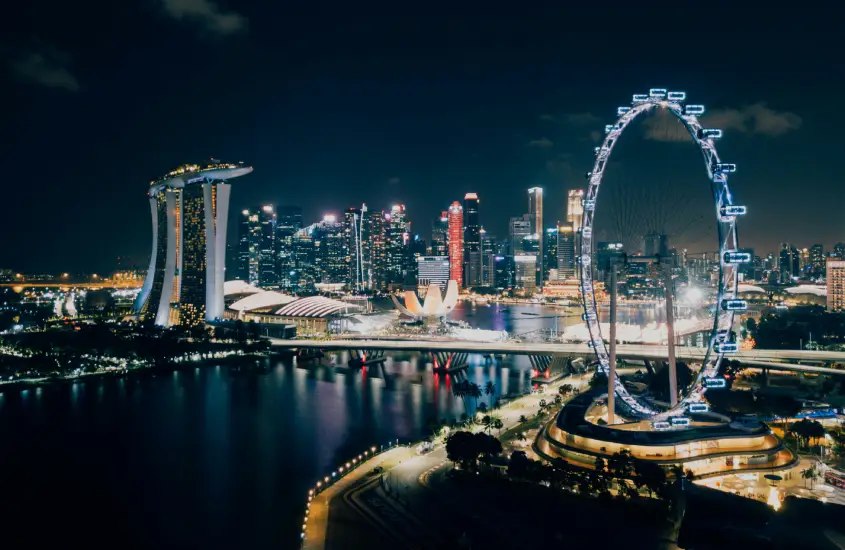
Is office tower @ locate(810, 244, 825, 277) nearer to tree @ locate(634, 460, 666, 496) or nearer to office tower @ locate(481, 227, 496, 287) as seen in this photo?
office tower @ locate(481, 227, 496, 287)

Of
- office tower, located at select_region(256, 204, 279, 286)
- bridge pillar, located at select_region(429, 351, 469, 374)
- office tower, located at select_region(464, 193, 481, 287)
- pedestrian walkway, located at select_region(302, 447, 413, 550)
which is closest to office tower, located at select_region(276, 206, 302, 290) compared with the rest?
office tower, located at select_region(256, 204, 279, 286)

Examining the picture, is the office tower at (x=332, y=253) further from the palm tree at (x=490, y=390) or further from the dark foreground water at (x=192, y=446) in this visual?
the palm tree at (x=490, y=390)

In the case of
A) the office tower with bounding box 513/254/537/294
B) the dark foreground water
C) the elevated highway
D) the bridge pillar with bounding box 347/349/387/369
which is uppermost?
the office tower with bounding box 513/254/537/294

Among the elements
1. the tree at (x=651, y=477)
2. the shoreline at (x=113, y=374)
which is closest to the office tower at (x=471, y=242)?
the shoreline at (x=113, y=374)

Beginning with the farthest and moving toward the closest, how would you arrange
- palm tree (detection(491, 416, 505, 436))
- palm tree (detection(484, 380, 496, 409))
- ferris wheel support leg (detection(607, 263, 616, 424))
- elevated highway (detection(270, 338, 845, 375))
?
elevated highway (detection(270, 338, 845, 375))
palm tree (detection(484, 380, 496, 409))
palm tree (detection(491, 416, 505, 436))
ferris wheel support leg (detection(607, 263, 616, 424))

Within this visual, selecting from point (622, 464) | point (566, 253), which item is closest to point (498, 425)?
point (622, 464)

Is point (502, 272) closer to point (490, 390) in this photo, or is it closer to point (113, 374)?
point (490, 390)
